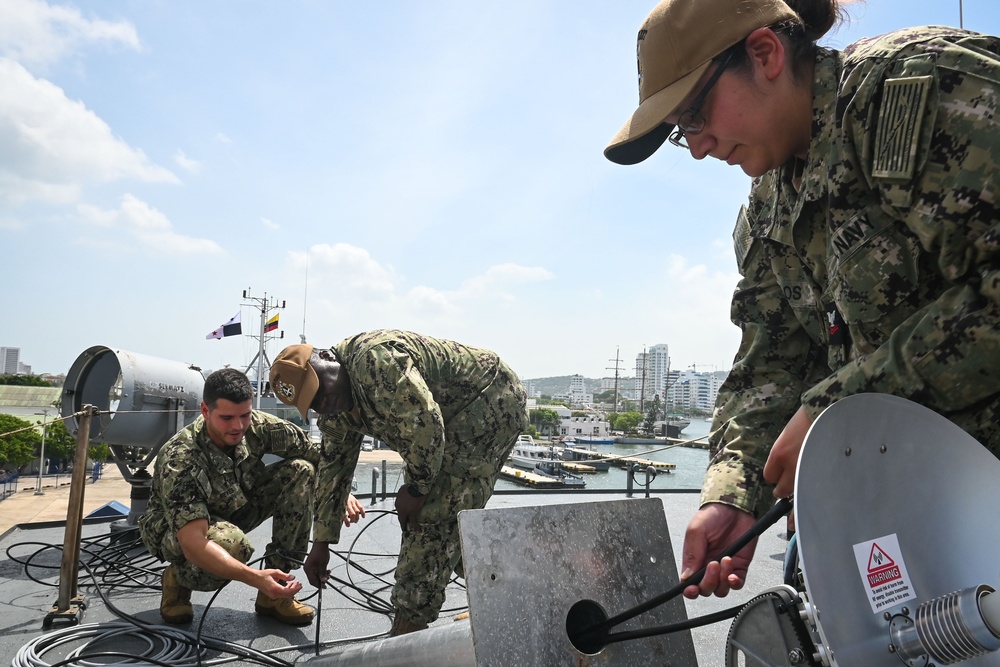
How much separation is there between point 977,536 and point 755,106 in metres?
0.75

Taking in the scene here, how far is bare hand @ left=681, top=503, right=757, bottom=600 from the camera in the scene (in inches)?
41.1

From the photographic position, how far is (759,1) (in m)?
1.18

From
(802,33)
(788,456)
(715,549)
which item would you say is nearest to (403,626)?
(715,549)

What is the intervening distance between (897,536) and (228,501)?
9.70 ft

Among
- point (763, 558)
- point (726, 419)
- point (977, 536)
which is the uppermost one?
point (726, 419)

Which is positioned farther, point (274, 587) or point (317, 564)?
point (317, 564)

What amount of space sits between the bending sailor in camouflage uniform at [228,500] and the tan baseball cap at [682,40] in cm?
207

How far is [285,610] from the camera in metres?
2.94

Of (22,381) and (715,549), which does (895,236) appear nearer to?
(715,549)

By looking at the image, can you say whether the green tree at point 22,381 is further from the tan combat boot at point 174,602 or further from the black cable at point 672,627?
the black cable at point 672,627

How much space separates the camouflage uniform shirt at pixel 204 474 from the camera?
2.91m

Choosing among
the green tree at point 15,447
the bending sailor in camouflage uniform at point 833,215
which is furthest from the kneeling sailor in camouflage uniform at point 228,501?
the green tree at point 15,447

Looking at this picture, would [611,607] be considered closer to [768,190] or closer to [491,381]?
[768,190]

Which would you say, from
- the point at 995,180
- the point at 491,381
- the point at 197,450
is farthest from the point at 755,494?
the point at 197,450
